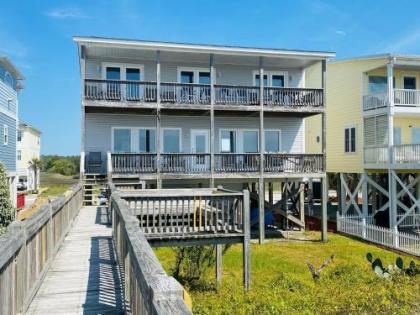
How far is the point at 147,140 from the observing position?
69.7 ft

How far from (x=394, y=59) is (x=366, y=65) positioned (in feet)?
6.58

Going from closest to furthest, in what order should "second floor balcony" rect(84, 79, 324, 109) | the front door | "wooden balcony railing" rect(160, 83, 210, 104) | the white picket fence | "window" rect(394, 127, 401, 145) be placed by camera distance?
the white picket fence, "second floor balcony" rect(84, 79, 324, 109), "wooden balcony railing" rect(160, 83, 210, 104), the front door, "window" rect(394, 127, 401, 145)

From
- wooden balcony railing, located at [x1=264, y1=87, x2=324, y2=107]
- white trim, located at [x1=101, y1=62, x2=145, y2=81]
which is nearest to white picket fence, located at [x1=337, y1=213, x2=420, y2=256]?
wooden balcony railing, located at [x1=264, y1=87, x2=324, y2=107]

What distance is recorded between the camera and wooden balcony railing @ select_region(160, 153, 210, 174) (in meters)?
18.9

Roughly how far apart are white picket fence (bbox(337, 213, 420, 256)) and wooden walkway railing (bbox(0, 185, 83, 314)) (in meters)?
15.5

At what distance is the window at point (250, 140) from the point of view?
899 inches

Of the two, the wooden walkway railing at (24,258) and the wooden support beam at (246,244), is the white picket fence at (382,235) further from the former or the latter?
the wooden walkway railing at (24,258)

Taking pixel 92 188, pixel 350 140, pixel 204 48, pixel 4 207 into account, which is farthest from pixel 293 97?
pixel 4 207

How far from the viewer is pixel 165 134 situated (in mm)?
21656

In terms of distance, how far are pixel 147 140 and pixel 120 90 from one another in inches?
142

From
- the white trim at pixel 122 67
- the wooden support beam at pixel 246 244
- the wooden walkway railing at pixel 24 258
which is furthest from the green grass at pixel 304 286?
the white trim at pixel 122 67

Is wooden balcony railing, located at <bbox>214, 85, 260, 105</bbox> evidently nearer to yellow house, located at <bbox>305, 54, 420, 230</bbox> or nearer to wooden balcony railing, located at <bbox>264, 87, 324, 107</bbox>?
wooden balcony railing, located at <bbox>264, 87, 324, 107</bbox>

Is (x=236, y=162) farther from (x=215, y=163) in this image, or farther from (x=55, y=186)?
(x=55, y=186)

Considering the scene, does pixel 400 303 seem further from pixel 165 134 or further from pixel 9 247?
pixel 165 134
